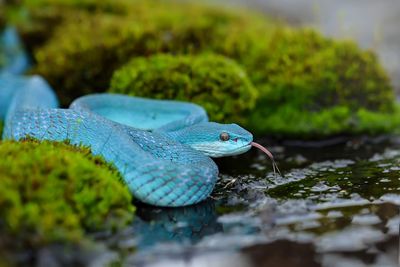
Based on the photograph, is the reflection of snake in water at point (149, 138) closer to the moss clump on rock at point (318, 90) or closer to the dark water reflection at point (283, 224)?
the dark water reflection at point (283, 224)

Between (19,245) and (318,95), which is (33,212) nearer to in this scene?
(19,245)

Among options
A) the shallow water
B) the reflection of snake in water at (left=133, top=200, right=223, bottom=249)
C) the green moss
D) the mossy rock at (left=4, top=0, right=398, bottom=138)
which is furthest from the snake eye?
→ the mossy rock at (left=4, top=0, right=398, bottom=138)

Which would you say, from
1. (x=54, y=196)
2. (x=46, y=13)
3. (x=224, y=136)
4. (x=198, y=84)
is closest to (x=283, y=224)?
(x=224, y=136)

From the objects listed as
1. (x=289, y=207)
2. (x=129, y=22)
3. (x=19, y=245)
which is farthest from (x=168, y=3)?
(x=19, y=245)

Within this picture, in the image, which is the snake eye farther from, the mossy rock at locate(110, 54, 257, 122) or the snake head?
the mossy rock at locate(110, 54, 257, 122)

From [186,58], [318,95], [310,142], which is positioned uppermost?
[186,58]

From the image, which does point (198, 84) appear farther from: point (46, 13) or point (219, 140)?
point (46, 13)
